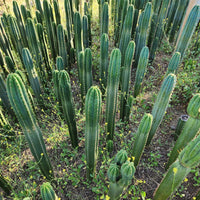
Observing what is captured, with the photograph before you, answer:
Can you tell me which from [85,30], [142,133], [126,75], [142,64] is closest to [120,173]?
[142,133]

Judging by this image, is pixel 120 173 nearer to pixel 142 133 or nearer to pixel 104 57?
pixel 142 133

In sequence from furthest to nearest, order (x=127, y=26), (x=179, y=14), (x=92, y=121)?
(x=179, y=14), (x=127, y=26), (x=92, y=121)

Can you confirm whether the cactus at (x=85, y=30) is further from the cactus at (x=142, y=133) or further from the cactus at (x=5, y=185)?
the cactus at (x=5, y=185)

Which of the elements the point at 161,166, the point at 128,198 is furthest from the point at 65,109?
the point at 161,166

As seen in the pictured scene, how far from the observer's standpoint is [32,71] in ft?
10.9

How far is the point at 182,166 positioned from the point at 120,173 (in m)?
0.66

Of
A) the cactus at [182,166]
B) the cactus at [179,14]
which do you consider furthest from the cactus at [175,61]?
the cactus at [179,14]

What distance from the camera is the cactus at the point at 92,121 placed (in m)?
2.14

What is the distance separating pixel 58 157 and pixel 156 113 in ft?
5.95

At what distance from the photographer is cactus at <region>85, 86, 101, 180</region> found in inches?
84.2

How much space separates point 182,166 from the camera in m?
1.99

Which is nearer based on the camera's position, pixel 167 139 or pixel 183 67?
pixel 167 139

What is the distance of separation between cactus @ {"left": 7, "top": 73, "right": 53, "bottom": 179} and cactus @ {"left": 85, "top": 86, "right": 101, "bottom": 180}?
0.59m

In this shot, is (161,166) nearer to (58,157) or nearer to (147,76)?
(58,157)
